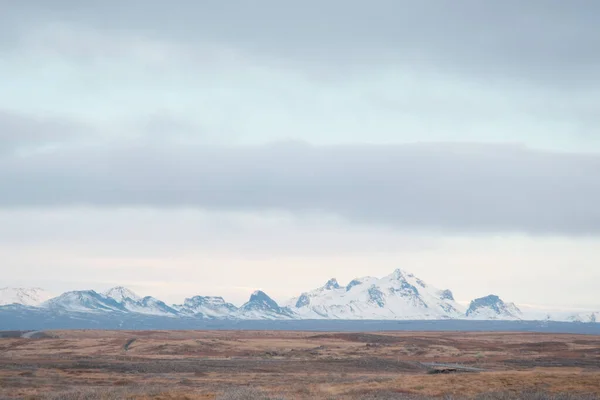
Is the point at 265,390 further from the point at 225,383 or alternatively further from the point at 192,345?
the point at 192,345

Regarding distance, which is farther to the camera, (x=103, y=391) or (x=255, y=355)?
(x=255, y=355)

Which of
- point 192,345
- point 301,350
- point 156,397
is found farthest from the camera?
point 192,345

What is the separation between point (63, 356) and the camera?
120 metres

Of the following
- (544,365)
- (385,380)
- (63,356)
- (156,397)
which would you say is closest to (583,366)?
(544,365)

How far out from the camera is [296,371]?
9444 cm

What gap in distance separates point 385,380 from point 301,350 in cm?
5873

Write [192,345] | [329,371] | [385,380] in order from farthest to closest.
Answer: [192,345] < [329,371] < [385,380]

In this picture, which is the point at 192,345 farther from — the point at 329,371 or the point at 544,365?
the point at 544,365

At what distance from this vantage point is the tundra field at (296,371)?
6225 cm

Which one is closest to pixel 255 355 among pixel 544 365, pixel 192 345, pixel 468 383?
pixel 192 345

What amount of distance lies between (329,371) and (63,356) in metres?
45.9

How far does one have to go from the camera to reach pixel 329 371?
311 ft

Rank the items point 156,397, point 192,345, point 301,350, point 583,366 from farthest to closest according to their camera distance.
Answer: point 192,345
point 301,350
point 583,366
point 156,397

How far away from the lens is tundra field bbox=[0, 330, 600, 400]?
62.2 meters
